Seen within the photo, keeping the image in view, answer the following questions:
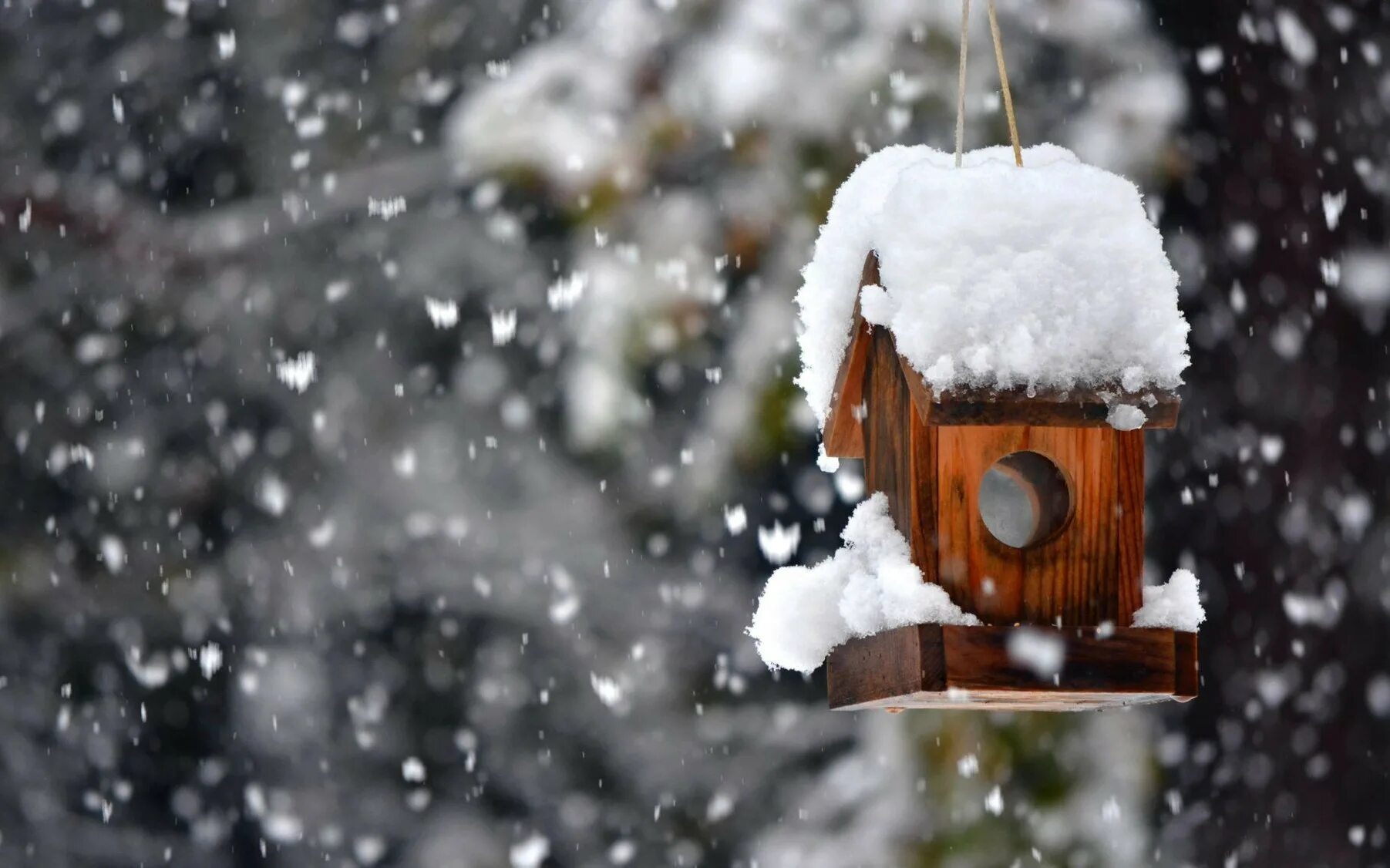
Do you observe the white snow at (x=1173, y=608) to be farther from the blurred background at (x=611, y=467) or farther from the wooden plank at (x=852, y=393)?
the blurred background at (x=611, y=467)

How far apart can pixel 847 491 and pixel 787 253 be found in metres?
0.66

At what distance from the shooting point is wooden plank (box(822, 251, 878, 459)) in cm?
160

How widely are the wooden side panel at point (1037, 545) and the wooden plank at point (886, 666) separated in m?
0.09

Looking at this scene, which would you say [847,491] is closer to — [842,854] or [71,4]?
[842,854]

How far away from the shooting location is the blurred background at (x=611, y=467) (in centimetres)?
355

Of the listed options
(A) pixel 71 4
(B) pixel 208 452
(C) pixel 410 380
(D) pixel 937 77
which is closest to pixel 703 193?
(D) pixel 937 77

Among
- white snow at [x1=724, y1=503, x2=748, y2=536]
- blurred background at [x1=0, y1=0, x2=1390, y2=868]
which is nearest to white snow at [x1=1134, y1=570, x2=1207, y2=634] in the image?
blurred background at [x1=0, y1=0, x2=1390, y2=868]

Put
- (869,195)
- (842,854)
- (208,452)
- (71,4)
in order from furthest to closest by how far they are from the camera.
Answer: (71,4) < (208,452) < (842,854) < (869,195)

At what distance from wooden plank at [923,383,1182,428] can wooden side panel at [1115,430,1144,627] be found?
110 mm

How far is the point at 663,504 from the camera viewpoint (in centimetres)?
372

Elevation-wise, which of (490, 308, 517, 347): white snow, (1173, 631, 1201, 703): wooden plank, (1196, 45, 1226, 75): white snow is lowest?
(490, 308, 517, 347): white snow

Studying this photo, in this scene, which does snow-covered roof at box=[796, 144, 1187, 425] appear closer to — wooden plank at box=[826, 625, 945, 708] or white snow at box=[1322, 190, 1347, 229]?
wooden plank at box=[826, 625, 945, 708]

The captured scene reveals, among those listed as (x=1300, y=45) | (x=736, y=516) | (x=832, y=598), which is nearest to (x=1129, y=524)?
(x=832, y=598)

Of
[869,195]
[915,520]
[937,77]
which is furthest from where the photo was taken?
[937,77]
